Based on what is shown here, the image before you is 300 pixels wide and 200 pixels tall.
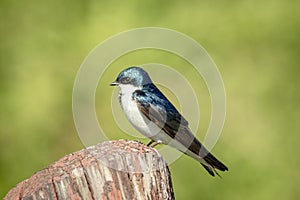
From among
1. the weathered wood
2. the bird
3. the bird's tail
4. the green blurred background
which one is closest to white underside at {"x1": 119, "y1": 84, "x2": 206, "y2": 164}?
the bird

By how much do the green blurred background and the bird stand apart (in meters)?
2.12

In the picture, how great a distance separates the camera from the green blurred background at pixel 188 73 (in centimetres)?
693

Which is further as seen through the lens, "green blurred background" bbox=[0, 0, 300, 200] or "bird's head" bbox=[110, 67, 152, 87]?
"green blurred background" bbox=[0, 0, 300, 200]

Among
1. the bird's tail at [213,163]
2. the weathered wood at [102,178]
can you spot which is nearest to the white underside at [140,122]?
the bird's tail at [213,163]

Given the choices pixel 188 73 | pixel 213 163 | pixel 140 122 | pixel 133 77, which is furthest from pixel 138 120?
pixel 188 73

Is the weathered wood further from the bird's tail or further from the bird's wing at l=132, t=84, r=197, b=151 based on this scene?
the bird's wing at l=132, t=84, r=197, b=151

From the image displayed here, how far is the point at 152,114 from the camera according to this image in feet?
15.1

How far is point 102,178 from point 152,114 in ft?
5.44

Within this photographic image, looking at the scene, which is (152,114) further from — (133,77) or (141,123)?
(133,77)

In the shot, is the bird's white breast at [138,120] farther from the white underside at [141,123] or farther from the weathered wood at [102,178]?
the weathered wood at [102,178]

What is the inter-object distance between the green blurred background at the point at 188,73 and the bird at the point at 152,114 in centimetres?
212

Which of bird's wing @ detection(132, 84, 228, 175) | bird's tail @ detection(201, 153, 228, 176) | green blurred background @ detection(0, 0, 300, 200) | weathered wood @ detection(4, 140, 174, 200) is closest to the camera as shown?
weathered wood @ detection(4, 140, 174, 200)

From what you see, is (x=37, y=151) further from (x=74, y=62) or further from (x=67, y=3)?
(x=67, y=3)

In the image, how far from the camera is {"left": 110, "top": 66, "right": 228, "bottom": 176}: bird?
4512mm
